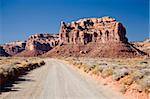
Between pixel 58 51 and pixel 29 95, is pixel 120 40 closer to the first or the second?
pixel 58 51

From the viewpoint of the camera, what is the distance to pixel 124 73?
22703mm

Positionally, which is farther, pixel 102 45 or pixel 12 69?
pixel 102 45

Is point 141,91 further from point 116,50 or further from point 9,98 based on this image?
point 116,50

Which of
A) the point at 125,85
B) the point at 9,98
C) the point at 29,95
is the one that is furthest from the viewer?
the point at 125,85

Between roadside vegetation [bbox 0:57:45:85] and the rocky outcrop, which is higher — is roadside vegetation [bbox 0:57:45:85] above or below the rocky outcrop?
below

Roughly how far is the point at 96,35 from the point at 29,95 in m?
180

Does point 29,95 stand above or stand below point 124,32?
below

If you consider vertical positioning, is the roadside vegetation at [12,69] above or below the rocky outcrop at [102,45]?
below

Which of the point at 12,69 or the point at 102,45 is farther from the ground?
the point at 102,45

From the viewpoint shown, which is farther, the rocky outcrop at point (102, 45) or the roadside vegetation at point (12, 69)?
the rocky outcrop at point (102, 45)

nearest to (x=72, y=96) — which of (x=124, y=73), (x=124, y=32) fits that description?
(x=124, y=73)

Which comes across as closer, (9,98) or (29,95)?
(9,98)

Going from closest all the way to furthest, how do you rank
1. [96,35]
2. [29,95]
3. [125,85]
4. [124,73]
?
[29,95] → [125,85] → [124,73] → [96,35]

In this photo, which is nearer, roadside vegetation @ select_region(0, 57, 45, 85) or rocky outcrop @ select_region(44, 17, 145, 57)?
roadside vegetation @ select_region(0, 57, 45, 85)
